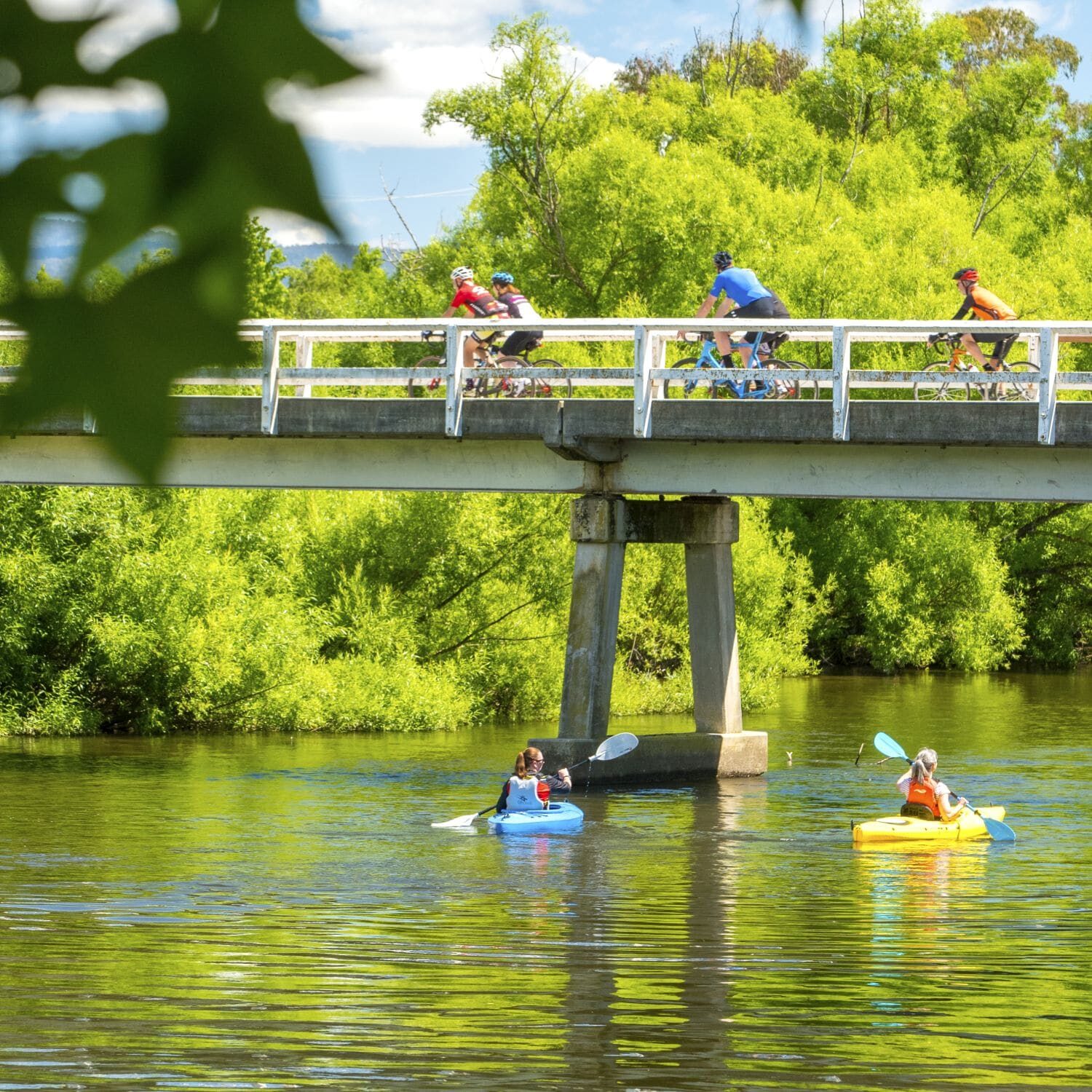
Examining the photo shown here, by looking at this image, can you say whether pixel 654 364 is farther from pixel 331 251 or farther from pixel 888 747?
pixel 331 251

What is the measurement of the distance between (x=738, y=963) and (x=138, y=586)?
18.6m

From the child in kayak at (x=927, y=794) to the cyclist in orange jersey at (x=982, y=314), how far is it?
15.2ft

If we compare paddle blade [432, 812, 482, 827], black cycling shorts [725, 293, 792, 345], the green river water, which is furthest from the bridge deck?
paddle blade [432, 812, 482, 827]

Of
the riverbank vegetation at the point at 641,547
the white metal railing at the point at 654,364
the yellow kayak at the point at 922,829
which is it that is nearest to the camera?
the yellow kayak at the point at 922,829

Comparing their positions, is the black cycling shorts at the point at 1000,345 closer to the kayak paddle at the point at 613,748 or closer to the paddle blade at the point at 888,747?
the paddle blade at the point at 888,747

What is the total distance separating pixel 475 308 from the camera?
2164 centimetres

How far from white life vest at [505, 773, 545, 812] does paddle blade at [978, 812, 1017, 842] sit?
4.41 meters

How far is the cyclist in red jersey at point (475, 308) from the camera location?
21.6m

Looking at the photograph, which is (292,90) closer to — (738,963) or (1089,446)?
(738,963)

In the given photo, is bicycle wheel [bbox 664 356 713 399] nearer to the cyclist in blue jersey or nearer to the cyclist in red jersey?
the cyclist in blue jersey

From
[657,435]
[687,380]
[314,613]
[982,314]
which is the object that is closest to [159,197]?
[687,380]

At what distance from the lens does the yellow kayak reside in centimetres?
1809

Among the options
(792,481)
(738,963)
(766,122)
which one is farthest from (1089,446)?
(766,122)

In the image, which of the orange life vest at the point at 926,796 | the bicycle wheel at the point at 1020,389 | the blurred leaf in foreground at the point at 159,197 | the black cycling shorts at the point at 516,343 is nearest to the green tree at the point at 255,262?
the blurred leaf in foreground at the point at 159,197
